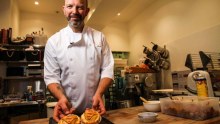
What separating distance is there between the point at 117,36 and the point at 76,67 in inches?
185

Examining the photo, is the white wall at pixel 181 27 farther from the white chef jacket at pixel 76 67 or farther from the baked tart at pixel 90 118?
the baked tart at pixel 90 118

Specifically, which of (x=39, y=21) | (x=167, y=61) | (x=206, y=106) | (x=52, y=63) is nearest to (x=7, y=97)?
(x=39, y=21)

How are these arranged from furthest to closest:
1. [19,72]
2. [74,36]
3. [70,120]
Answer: [19,72], [74,36], [70,120]

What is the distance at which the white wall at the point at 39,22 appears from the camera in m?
4.73

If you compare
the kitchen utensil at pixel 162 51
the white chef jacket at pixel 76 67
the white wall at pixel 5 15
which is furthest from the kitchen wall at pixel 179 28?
the white wall at pixel 5 15

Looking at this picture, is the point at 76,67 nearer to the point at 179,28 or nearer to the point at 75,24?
the point at 75,24

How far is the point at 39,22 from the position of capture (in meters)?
4.88

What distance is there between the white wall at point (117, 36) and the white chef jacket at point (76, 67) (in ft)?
14.3

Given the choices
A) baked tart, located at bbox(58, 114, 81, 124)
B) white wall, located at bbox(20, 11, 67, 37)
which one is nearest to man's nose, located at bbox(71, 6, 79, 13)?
baked tart, located at bbox(58, 114, 81, 124)

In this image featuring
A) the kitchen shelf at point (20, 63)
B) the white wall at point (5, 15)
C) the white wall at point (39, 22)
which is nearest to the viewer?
the white wall at point (5, 15)

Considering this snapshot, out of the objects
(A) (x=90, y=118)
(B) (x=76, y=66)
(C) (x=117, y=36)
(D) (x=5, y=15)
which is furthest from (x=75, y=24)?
(C) (x=117, y=36)

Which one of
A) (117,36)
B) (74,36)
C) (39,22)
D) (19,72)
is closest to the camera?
(74,36)

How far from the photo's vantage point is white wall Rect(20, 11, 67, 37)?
473 cm

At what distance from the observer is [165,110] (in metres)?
1.05
